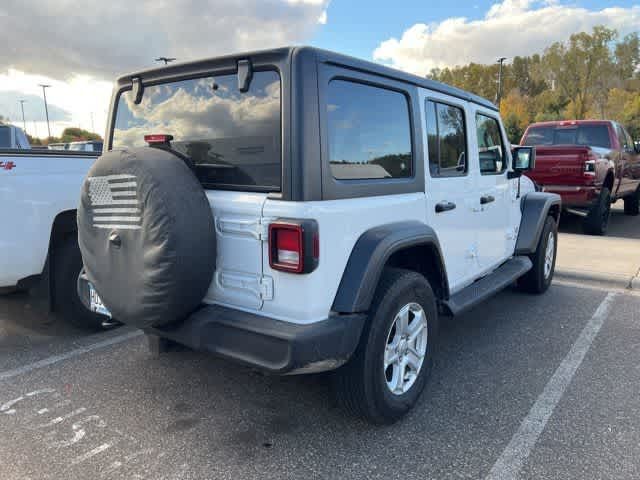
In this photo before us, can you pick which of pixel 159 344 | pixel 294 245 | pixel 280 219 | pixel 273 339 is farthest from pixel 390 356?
pixel 159 344

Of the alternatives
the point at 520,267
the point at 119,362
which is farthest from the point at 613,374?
the point at 119,362

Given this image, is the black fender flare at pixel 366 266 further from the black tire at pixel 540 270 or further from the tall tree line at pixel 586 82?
the tall tree line at pixel 586 82

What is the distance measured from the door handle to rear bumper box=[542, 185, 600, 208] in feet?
18.6

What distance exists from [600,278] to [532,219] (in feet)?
5.20

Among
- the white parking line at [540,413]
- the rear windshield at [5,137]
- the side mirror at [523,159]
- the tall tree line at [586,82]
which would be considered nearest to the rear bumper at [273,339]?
the white parking line at [540,413]

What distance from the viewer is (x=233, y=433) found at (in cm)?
273

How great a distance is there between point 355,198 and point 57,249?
8.96 feet

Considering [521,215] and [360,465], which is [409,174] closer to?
[360,465]

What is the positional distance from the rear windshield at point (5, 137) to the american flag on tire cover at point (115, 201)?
690 centimetres

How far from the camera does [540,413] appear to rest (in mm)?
2941

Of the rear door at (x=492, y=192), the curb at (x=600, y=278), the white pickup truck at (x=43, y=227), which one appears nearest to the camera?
the white pickup truck at (x=43, y=227)

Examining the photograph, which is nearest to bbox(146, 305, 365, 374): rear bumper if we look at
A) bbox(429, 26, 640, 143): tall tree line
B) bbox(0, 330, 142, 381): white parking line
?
bbox(0, 330, 142, 381): white parking line

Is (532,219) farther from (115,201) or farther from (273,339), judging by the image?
(115,201)

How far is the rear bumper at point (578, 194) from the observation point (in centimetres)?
815
